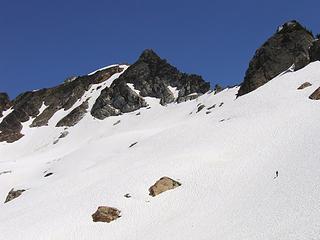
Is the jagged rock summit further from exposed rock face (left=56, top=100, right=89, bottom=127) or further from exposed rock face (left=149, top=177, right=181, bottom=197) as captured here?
exposed rock face (left=149, top=177, right=181, bottom=197)

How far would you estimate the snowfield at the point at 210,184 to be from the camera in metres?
21.3

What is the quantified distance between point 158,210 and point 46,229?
22.5 feet

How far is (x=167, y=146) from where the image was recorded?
4156cm

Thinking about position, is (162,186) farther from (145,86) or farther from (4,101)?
(4,101)

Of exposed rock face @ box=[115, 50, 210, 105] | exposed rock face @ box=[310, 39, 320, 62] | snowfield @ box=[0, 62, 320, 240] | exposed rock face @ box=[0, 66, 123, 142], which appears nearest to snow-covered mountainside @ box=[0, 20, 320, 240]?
snowfield @ box=[0, 62, 320, 240]

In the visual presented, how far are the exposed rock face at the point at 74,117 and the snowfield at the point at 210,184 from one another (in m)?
42.9

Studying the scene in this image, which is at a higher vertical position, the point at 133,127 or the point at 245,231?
the point at 133,127

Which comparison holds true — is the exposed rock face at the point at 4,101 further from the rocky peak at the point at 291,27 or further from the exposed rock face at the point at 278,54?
the rocky peak at the point at 291,27

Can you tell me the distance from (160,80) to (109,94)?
12.7 m

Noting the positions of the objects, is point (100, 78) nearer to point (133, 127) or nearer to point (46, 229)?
point (133, 127)

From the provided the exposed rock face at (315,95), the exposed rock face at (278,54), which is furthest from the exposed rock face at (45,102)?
the exposed rock face at (315,95)

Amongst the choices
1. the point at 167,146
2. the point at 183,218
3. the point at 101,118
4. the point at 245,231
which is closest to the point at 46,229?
the point at 183,218

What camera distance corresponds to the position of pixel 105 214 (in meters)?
28.0

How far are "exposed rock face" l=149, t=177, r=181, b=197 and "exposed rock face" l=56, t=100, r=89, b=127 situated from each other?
66763 mm
